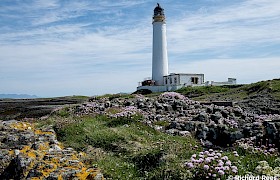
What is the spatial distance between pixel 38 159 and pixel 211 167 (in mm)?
5270

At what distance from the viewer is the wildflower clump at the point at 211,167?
8.82 m

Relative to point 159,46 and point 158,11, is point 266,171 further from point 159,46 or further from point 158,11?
point 158,11

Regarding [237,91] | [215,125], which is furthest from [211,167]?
[237,91]

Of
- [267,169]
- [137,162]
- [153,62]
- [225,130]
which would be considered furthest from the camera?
[153,62]

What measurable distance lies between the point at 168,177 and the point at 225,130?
24.8 feet

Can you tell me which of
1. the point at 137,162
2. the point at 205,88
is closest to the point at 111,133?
the point at 137,162

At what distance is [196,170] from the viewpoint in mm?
9312

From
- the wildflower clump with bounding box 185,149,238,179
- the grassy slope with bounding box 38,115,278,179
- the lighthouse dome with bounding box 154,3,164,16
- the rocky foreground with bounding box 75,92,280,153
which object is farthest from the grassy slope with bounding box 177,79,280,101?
the wildflower clump with bounding box 185,149,238,179

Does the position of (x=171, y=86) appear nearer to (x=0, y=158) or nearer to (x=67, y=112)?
(x=67, y=112)

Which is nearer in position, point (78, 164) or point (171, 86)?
point (78, 164)

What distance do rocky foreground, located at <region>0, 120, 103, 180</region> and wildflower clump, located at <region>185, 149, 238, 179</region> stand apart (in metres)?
2.59

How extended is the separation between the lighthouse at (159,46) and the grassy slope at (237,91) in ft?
36.5

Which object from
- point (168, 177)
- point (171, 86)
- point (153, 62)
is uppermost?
point (153, 62)

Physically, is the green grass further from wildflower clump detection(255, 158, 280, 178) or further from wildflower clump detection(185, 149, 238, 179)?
wildflower clump detection(255, 158, 280, 178)
